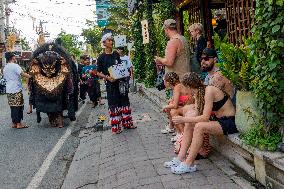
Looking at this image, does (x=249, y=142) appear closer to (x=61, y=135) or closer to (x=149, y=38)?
(x=61, y=135)

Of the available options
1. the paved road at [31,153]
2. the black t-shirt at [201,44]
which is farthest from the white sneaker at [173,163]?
the black t-shirt at [201,44]

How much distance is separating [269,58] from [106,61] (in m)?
4.52

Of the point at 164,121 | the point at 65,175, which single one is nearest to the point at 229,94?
the point at 65,175

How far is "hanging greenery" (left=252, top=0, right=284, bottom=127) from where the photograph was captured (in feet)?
13.6

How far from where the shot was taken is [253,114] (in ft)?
16.1

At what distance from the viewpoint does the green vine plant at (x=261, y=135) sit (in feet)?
14.6

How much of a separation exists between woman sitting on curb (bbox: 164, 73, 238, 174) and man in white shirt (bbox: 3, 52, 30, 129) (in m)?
6.37

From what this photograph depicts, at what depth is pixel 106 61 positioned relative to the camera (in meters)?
8.38

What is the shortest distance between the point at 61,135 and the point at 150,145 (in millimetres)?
3123

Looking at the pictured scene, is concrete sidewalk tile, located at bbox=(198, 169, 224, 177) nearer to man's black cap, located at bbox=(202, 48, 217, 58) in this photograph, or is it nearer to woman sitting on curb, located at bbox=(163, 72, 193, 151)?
woman sitting on curb, located at bbox=(163, 72, 193, 151)

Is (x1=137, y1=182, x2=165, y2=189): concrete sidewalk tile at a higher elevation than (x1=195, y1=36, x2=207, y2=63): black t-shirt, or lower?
lower

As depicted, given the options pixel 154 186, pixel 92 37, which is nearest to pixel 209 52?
pixel 154 186

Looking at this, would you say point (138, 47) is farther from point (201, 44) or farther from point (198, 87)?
point (198, 87)

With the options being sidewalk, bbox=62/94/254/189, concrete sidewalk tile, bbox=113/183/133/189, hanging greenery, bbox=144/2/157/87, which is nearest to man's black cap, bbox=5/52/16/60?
sidewalk, bbox=62/94/254/189
